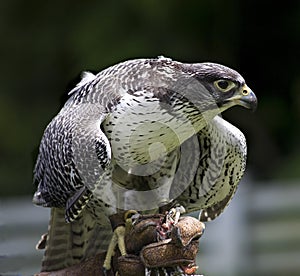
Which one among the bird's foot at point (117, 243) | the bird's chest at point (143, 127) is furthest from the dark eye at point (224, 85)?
the bird's foot at point (117, 243)

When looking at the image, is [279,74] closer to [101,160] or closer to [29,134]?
[29,134]

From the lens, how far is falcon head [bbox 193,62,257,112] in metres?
2.75

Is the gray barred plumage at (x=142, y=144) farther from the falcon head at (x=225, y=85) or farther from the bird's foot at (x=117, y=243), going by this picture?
the bird's foot at (x=117, y=243)

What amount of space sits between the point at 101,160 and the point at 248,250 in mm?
3773

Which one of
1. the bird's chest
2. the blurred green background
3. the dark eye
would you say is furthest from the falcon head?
the blurred green background

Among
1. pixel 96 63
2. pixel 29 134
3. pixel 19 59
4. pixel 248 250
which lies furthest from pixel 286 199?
pixel 19 59

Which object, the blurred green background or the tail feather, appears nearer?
the tail feather

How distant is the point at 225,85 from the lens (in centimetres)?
277

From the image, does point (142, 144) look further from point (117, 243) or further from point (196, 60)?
point (196, 60)

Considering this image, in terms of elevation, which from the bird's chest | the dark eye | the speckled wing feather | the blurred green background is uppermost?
the dark eye

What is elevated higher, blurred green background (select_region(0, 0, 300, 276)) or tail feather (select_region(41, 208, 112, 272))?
tail feather (select_region(41, 208, 112, 272))

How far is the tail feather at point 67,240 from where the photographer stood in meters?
3.14

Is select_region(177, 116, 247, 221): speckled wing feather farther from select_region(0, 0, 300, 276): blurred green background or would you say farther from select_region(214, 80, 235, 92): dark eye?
select_region(0, 0, 300, 276): blurred green background

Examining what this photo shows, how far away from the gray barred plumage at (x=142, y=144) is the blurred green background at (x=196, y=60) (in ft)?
10.7
